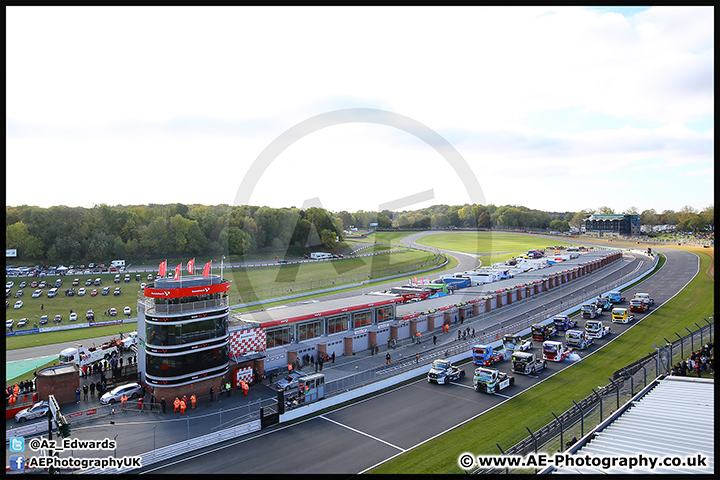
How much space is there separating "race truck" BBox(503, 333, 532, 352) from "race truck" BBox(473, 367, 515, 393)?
312 inches

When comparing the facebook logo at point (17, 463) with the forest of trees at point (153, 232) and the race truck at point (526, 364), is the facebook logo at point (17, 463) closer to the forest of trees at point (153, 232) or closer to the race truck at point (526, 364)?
the race truck at point (526, 364)

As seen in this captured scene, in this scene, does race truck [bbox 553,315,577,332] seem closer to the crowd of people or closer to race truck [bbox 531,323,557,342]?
race truck [bbox 531,323,557,342]

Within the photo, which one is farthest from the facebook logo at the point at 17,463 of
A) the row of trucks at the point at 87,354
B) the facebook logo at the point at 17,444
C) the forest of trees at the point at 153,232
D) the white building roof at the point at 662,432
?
the forest of trees at the point at 153,232

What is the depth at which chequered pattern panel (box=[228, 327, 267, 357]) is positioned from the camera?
96.2 ft

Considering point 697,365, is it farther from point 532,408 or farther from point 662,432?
point 662,432

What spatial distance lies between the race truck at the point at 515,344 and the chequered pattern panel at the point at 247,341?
19.6 m

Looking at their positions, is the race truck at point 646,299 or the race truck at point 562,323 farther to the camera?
the race truck at point 646,299

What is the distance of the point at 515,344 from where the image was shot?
36.8 m

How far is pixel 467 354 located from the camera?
114 ft

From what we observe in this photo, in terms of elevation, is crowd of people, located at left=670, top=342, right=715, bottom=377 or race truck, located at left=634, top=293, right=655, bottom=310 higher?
race truck, located at left=634, top=293, right=655, bottom=310

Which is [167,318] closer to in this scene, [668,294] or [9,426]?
[9,426]

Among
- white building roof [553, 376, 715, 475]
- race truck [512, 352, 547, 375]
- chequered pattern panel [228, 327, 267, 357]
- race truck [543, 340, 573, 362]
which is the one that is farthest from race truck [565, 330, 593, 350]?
chequered pattern panel [228, 327, 267, 357]

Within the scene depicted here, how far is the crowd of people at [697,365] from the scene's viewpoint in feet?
88.6

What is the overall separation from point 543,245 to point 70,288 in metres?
121
